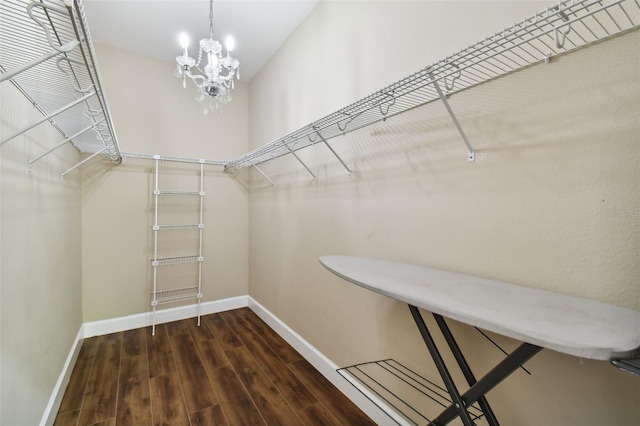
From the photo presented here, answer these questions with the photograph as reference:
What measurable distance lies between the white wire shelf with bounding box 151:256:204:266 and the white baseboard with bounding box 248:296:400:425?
0.92m

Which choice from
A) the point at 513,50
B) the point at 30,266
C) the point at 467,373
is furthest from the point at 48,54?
the point at 467,373

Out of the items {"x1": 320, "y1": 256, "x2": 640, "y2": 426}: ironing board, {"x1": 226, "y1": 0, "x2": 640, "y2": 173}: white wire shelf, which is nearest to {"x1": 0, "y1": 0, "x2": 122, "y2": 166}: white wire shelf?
{"x1": 226, "y1": 0, "x2": 640, "y2": 173}: white wire shelf

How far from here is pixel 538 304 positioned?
2.37 feet

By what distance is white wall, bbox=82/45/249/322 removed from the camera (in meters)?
2.61

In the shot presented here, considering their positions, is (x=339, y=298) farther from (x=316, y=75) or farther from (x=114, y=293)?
(x=114, y=293)

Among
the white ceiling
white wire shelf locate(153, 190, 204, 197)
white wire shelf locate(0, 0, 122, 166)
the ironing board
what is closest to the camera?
the ironing board

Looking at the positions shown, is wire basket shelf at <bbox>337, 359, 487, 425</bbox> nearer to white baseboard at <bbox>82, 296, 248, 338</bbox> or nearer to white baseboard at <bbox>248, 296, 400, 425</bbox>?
white baseboard at <bbox>248, 296, 400, 425</bbox>

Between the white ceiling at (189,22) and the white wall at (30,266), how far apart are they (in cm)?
122

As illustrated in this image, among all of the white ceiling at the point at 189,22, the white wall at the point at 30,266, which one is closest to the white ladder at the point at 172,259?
the white wall at the point at 30,266

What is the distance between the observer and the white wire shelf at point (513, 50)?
0.68 m

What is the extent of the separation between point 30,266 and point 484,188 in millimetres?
2109

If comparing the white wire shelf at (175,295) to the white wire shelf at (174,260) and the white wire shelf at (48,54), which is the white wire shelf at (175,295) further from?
the white wire shelf at (48,54)

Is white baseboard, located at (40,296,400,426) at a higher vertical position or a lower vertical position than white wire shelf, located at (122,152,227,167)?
lower

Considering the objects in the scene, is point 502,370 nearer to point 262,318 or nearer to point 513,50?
point 513,50
